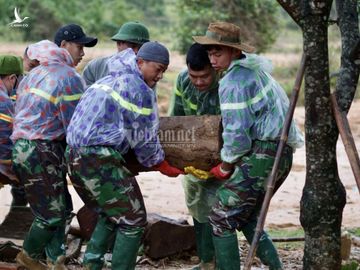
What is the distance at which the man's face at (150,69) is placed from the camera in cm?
648

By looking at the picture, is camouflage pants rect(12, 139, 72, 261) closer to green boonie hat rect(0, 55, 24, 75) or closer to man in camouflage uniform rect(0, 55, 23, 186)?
man in camouflage uniform rect(0, 55, 23, 186)

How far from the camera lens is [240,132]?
6.34m

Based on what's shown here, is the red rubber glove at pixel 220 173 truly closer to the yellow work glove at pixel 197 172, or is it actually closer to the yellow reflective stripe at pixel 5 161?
the yellow work glove at pixel 197 172

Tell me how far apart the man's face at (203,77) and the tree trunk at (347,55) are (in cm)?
100

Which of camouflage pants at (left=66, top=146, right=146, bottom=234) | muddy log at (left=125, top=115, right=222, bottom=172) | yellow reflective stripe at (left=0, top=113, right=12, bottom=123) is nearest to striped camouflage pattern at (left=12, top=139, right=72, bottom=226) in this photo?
yellow reflective stripe at (left=0, top=113, right=12, bottom=123)

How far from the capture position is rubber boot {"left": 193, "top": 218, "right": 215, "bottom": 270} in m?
7.34

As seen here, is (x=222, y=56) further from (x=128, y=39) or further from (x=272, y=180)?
(x=128, y=39)

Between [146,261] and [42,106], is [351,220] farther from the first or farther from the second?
[42,106]

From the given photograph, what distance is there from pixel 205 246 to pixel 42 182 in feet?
4.86

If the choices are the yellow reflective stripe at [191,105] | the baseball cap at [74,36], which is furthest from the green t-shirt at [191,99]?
the baseball cap at [74,36]

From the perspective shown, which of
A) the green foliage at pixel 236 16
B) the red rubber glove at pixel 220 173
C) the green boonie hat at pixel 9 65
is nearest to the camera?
the red rubber glove at pixel 220 173

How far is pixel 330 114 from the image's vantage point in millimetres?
6332

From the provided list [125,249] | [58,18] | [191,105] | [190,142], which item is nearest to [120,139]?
[190,142]

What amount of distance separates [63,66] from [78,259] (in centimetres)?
186
